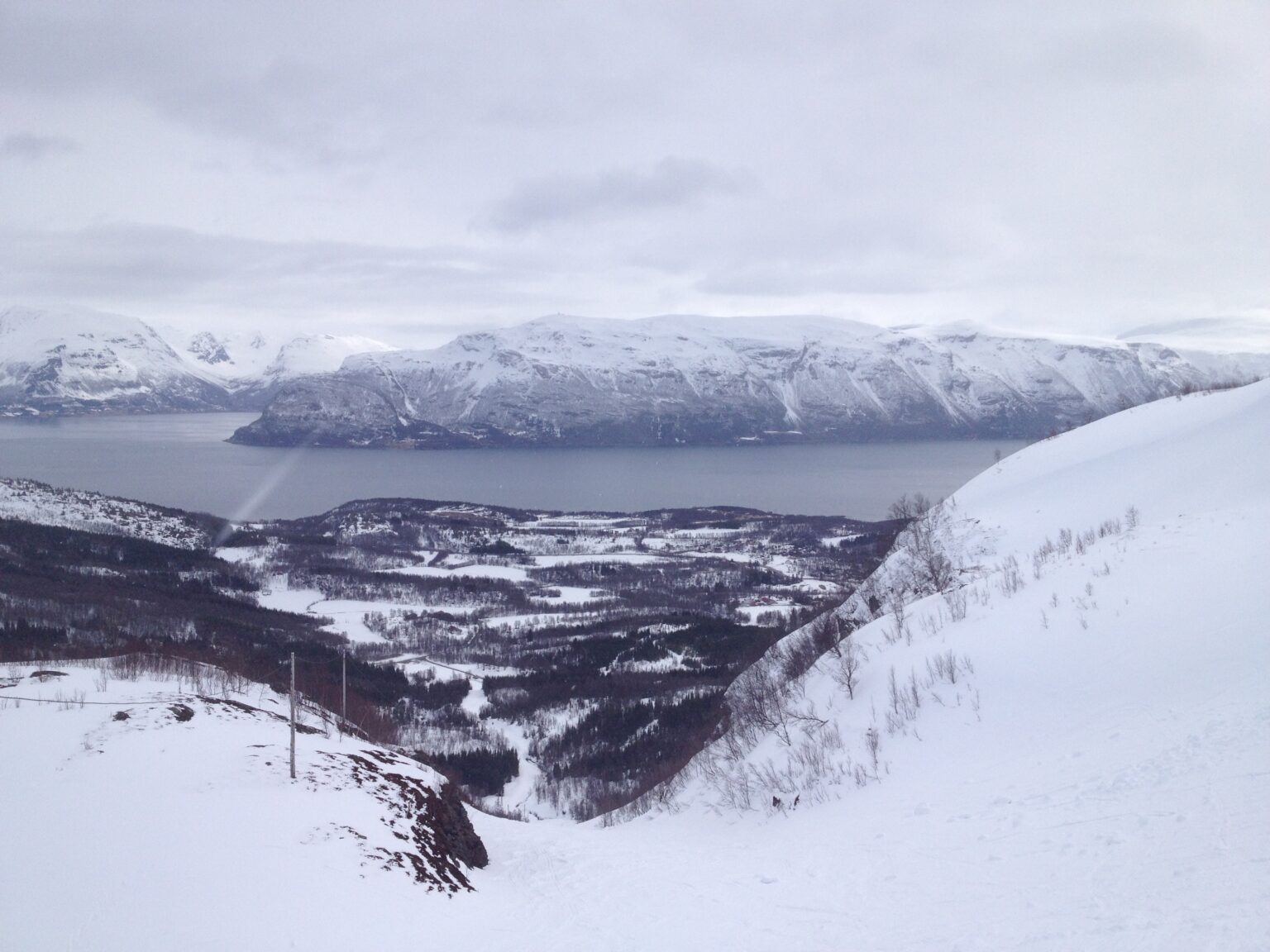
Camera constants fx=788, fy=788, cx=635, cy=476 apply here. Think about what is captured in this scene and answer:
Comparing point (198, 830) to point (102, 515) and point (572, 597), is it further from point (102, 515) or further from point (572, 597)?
point (102, 515)

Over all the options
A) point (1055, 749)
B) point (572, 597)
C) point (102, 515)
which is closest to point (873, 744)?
point (1055, 749)

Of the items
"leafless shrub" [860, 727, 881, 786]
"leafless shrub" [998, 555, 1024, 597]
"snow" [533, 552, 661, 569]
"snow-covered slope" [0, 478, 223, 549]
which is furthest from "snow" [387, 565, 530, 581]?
"leafless shrub" [860, 727, 881, 786]

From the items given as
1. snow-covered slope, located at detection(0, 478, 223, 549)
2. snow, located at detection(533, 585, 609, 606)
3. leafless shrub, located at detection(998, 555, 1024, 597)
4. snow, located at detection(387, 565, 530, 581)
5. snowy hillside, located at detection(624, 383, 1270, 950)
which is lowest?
snow, located at detection(533, 585, 609, 606)

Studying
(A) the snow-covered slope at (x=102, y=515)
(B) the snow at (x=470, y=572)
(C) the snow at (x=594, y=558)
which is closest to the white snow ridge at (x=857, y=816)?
(B) the snow at (x=470, y=572)

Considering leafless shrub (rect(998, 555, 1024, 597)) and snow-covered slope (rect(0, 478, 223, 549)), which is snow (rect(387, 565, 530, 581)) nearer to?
snow-covered slope (rect(0, 478, 223, 549))

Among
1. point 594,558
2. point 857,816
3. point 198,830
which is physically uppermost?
point 198,830

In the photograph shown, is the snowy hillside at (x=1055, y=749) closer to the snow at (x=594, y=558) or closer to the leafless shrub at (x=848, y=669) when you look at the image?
the leafless shrub at (x=848, y=669)

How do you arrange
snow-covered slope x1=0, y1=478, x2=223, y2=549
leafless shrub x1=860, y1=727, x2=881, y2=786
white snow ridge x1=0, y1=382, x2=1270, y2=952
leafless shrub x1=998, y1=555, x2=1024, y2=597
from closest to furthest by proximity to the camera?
1. white snow ridge x1=0, y1=382, x2=1270, y2=952
2. leafless shrub x1=860, y1=727, x2=881, y2=786
3. leafless shrub x1=998, y1=555, x2=1024, y2=597
4. snow-covered slope x1=0, y1=478, x2=223, y2=549

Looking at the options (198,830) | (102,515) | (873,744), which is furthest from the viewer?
(102,515)

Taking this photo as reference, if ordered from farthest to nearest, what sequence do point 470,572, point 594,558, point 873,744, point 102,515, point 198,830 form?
point 594,558, point 102,515, point 470,572, point 873,744, point 198,830

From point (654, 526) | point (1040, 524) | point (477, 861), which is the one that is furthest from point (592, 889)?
point (654, 526)
